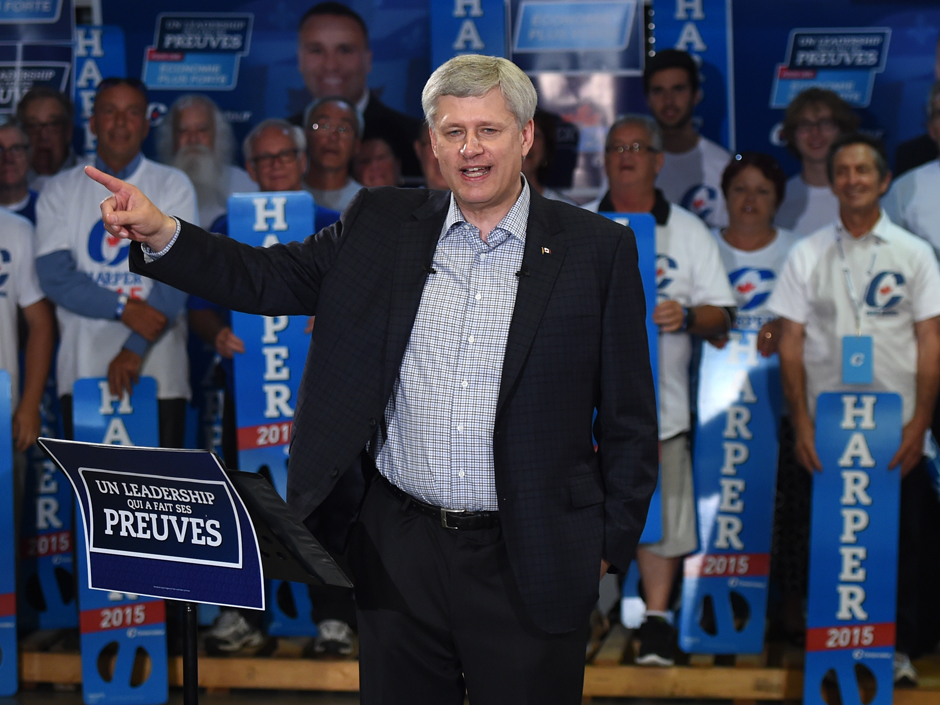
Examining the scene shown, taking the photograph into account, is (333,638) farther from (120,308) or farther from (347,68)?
(347,68)

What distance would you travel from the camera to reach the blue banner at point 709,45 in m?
4.12

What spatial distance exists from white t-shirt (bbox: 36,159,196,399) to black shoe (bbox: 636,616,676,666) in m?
1.89

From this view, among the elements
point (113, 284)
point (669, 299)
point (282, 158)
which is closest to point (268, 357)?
point (113, 284)

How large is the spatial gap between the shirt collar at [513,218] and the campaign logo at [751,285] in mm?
2213

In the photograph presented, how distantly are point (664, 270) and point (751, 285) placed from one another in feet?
1.38

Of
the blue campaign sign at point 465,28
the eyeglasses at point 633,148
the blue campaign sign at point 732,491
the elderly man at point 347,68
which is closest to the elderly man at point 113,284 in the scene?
the elderly man at point 347,68

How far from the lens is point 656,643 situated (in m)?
3.62

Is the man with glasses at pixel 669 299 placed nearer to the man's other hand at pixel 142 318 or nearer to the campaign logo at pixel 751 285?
the campaign logo at pixel 751 285

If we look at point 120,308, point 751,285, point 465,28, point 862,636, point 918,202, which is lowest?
point 862,636

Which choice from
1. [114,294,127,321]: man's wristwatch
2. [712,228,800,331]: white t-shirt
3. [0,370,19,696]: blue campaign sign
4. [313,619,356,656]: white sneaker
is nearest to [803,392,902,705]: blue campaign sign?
[712,228,800,331]: white t-shirt

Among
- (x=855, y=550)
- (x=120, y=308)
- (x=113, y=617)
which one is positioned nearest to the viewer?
(x=855, y=550)

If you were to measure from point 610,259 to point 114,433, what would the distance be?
222cm

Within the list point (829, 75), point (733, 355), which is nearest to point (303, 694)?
point (733, 355)

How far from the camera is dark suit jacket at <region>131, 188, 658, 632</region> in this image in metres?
1.76
